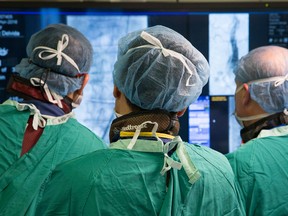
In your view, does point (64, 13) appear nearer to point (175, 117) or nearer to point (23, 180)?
point (23, 180)

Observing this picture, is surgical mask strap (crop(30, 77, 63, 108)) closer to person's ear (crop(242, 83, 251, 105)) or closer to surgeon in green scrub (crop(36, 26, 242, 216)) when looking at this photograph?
surgeon in green scrub (crop(36, 26, 242, 216))

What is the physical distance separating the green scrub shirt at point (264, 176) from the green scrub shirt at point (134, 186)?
38 centimetres

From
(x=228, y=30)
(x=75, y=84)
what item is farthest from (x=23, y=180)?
(x=228, y=30)

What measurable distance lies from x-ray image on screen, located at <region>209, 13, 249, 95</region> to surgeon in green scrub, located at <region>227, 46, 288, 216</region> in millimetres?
522

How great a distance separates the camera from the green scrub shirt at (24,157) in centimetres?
176

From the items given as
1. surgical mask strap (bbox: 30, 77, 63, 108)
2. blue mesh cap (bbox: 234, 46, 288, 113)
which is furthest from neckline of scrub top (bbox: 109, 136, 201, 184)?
blue mesh cap (bbox: 234, 46, 288, 113)

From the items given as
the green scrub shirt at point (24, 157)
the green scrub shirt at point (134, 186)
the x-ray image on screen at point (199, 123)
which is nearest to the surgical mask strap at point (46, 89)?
the green scrub shirt at point (24, 157)

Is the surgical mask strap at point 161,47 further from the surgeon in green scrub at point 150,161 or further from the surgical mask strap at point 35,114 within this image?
the surgical mask strap at point 35,114

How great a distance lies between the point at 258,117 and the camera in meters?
2.07

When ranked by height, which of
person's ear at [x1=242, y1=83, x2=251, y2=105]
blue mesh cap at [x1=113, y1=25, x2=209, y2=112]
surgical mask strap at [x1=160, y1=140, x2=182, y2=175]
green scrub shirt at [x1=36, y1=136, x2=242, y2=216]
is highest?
blue mesh cap at [x1=113, y1=25, x2=209, y2=112]

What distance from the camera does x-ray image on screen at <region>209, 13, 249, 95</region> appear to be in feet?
8.86

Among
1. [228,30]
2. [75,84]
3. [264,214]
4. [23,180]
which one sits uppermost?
[228,30]

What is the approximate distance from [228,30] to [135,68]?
138 cm

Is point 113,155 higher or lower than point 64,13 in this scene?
lower
